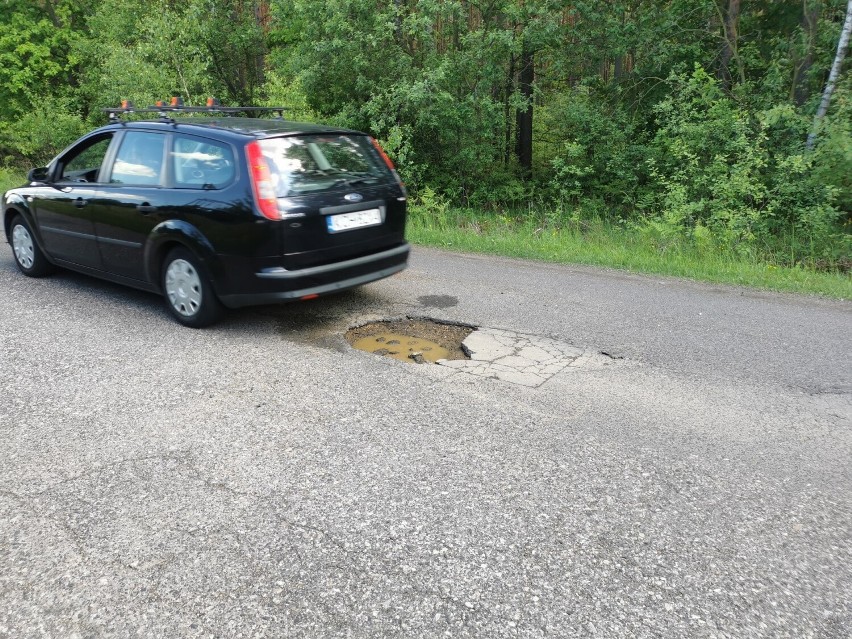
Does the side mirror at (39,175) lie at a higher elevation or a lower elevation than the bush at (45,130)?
lower

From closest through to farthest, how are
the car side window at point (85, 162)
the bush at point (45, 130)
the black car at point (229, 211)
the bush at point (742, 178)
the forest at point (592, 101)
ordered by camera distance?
the black car at point (229, 211) → the car side window at point (85, 162) → the bush at point (742, 178) → the forest at point (592, 101) → the bush at point (45, 130)

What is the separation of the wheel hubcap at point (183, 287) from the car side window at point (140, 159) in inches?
31.3

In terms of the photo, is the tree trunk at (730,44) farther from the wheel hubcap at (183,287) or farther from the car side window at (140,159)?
the wheel hubcap at (183,287)

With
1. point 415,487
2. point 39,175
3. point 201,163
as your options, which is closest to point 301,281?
point 201,163

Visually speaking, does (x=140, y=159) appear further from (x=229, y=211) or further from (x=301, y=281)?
(x=301, y=281)

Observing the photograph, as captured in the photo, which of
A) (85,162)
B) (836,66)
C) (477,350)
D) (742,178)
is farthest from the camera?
(836,66)

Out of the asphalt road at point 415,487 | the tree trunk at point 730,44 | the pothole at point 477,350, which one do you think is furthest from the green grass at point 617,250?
the tree trunk at point 730,44

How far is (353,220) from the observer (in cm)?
577

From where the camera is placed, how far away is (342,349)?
5.38 metres

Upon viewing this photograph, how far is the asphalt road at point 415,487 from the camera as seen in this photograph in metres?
2.59

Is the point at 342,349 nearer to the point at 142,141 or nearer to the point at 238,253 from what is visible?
the point at 238,253

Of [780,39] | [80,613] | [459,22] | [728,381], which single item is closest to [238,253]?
[80,613]

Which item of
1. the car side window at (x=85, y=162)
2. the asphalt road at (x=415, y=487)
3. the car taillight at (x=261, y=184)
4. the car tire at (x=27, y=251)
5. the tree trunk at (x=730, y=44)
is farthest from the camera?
the tree trunk at (x=730, y=44)

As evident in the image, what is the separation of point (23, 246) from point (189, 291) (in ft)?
10.1
